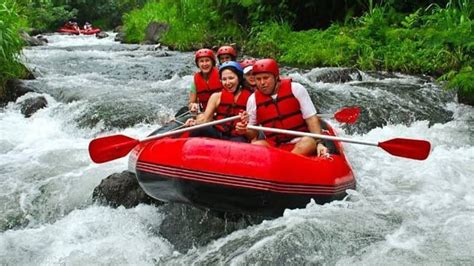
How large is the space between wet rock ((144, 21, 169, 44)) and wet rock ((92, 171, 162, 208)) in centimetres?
1294

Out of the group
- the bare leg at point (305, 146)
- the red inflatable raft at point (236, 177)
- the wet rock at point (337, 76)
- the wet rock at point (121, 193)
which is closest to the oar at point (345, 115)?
the bare leg at point (305, 146)

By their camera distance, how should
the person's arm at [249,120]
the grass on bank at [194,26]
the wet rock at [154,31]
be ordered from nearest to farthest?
the person's arm at [249,120] < the grass on bank at [194,26] < the wet rock at [154,31]

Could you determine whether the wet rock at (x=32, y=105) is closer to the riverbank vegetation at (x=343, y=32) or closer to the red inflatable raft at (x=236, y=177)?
the red inflatable raft at (x=236, y=177)

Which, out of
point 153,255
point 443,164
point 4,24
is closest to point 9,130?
point 4,24

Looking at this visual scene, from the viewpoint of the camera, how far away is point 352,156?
19.2 ft

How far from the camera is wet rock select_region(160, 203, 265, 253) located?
13.4 feet

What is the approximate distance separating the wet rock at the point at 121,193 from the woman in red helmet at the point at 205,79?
137 cm

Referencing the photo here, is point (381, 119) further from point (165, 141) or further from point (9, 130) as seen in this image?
point (9, 130)

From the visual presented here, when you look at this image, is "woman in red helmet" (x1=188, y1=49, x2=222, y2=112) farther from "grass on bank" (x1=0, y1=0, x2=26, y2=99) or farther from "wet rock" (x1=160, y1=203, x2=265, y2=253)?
"grass on bank" (x1=0, y1=0, x2=26, y2=99)

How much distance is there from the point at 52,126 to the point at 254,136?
3543 millimetres

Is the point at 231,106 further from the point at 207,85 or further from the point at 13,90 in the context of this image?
the point at 13,90

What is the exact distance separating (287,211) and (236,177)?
457 mm

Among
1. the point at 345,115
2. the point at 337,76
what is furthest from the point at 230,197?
the point at 337,76

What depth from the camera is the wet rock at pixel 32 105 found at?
774cm
